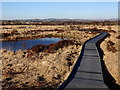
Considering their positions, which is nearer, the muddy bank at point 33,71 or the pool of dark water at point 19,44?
the muddy bank at point 33,71

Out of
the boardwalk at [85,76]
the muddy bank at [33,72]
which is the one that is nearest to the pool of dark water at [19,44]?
the muddy bank at [33,72]

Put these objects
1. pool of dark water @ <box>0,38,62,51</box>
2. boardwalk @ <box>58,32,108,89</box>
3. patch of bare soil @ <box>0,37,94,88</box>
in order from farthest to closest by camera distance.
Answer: pool of dark water @ <box>0,38,62,51</box> → patch of bare soil @ <box>0,37,94,88</box> → boardwalk @ <box>58,32,108,89</box>

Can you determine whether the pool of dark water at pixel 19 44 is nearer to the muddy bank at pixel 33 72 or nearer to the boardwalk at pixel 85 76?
the muddy bank at pixel 33 72

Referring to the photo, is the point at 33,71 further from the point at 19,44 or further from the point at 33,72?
the point at 19,44

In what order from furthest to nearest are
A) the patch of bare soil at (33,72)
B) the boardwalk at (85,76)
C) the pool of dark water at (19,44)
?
the pool of dark water at (19,44)
the patch of bare soil at (33,72)
the boardwalk at (85,76)

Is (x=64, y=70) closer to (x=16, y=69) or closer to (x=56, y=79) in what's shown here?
(x=56, y=79)

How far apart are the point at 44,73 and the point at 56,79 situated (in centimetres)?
149

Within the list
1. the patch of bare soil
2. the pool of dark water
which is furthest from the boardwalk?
the pool of dark water

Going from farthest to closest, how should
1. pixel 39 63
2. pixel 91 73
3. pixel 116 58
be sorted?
pixel 116 58 → pixel 39 63 → pixel 91 73

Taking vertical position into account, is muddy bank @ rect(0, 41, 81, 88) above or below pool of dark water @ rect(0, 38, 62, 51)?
below

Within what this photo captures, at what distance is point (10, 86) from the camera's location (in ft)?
30.8

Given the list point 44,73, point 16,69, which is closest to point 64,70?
point 44,73

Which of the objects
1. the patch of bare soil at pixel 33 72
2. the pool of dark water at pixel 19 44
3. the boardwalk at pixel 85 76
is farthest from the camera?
the pool of dark water at pixel 19 44

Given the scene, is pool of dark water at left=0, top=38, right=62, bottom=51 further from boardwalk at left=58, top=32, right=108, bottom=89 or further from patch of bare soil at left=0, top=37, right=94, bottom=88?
boardwalk at left=58, top=32, right=108, bottom=89
